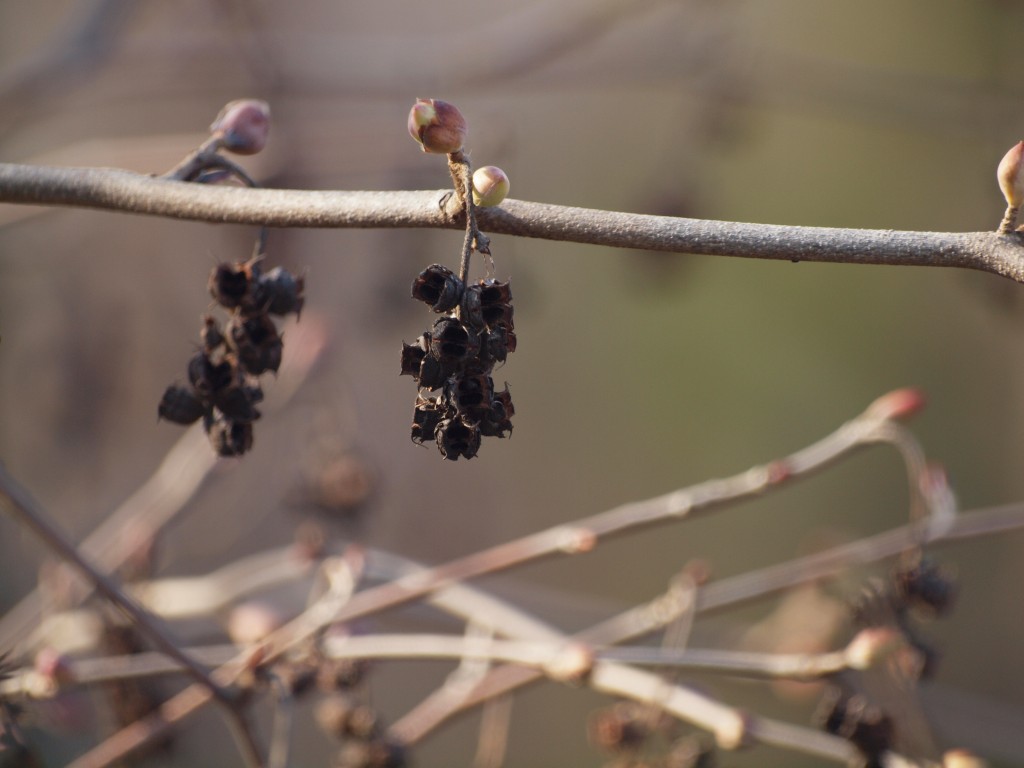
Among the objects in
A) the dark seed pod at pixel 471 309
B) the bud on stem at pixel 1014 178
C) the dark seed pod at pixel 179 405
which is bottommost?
the dark seed pod at pixel 179 405

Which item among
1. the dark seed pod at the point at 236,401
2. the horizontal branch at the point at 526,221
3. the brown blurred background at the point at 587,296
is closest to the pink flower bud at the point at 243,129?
the horizontal branch at the point at 526,221

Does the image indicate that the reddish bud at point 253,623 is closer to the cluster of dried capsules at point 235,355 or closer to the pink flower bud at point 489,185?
the cluster of dried capsules at point 235,355

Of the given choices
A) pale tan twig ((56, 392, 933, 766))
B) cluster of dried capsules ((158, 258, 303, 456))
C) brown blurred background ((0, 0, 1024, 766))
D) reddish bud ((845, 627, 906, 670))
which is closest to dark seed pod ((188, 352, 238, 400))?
cluster of dried capsules ((158, 258, 303, 456))

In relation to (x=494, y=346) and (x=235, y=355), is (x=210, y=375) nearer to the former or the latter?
(x=235, y=355)

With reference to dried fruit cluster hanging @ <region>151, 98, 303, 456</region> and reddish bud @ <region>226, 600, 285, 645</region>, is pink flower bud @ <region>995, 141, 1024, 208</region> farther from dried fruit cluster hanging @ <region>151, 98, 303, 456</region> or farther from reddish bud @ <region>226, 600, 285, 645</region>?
reddish bud @ <region>226, 600, 285, 645</region>

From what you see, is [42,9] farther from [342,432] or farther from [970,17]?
[970,17]

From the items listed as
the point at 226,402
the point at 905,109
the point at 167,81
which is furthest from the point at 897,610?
the point at 167,81
